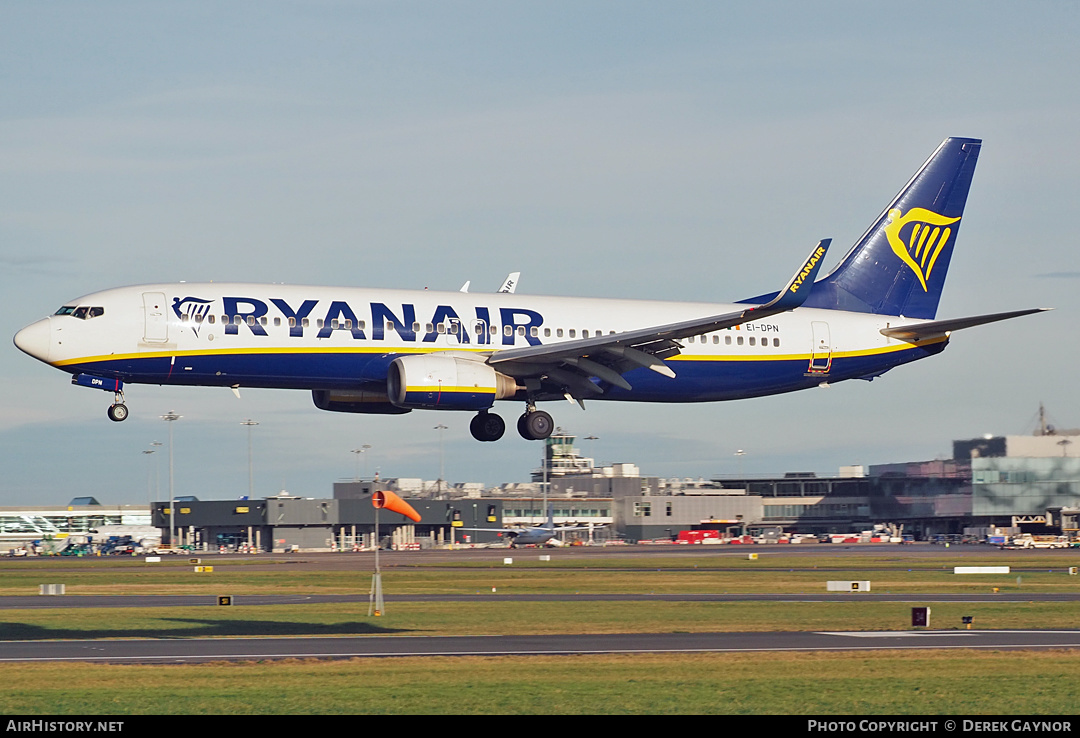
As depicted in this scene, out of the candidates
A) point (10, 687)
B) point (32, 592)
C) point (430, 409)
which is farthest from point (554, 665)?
point (32, 592)

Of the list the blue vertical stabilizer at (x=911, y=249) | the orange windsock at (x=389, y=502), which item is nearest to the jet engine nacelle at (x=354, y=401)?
the orange windsock at (x=389, y=502)

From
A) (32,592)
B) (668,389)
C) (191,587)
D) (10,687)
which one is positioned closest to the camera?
(10,687)

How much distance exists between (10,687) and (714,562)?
68637mm

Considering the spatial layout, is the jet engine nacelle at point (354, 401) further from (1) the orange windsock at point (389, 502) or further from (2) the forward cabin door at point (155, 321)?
(1) the orange windsock at point (389, 502)

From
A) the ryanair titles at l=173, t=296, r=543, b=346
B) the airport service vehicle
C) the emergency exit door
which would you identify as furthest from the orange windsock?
the airport service vehicle

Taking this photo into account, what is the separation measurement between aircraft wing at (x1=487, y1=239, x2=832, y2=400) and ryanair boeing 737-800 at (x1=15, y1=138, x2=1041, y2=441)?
0.08 m

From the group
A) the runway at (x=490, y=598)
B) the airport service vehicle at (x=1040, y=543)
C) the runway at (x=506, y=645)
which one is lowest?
the airport service vehicle at (x=1040, y=543)

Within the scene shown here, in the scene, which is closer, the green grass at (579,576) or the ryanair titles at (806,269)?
the ryanair titles at (806,269)

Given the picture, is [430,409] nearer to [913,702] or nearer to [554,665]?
[554,665]

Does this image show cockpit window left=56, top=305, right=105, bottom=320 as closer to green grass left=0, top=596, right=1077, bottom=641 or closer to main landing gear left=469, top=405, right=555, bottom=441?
green grass left=0, top=596, right=1077, bottom=641

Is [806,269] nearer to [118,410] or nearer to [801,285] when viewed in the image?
[801,285]

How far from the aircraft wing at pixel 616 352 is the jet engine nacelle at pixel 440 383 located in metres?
1.16

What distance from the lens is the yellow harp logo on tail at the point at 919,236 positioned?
64.4 metres

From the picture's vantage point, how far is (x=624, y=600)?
53656mm
